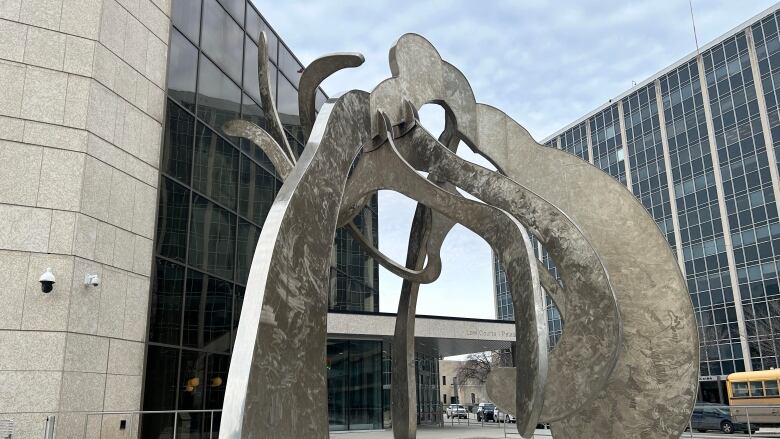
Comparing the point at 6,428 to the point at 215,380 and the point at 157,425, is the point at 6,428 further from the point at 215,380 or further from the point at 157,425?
the point at 215,380

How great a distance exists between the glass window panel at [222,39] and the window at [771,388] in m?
22.2

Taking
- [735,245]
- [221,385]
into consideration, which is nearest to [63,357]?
[221,385]

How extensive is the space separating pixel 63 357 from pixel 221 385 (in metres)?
5.95

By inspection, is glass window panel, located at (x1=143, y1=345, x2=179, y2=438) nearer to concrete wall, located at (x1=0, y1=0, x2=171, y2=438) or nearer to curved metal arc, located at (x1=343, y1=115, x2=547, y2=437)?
concrete wall, located at (x1=0, y1=0, x2=171, y2=438)

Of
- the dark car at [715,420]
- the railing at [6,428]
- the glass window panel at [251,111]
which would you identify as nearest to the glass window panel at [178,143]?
the glass window panel at [251,111]

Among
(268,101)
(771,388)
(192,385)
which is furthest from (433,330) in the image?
(268,101)

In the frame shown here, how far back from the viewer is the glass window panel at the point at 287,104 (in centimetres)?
2248

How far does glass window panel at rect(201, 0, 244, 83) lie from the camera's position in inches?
716

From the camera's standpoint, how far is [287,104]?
22.9 metres

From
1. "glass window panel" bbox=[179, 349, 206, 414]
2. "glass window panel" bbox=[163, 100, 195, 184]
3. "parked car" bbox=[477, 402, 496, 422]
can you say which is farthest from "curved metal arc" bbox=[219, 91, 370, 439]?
"parked car" bbox=[477, 402, 496, 422]

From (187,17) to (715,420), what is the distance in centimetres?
2362

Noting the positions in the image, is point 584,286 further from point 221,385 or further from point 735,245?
point 735,245

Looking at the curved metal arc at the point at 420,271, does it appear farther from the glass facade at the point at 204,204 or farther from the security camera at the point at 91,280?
the glass facade at the point at 204,204

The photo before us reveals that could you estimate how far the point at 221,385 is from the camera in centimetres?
1736
